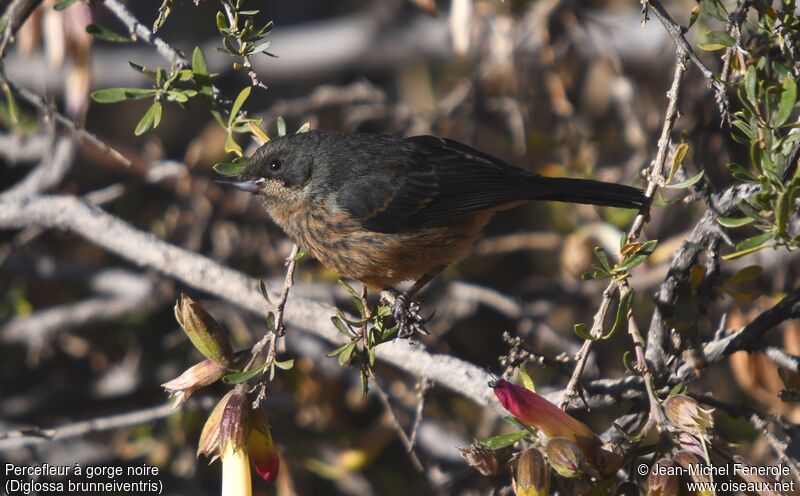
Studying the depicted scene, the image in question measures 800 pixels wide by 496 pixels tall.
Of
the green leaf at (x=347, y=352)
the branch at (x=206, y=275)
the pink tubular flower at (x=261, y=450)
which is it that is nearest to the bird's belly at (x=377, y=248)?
the branch at (x=206, y=275)

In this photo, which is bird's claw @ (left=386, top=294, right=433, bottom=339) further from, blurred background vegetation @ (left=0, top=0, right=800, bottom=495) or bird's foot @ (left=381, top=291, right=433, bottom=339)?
blurred background vegetation @ (left=0, top=0, right=800, bottom=495)

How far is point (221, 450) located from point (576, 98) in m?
3.62

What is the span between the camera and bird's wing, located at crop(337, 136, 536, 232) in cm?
361

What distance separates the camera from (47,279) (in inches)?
175

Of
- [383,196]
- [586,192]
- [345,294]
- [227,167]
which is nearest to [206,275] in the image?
[227,167]

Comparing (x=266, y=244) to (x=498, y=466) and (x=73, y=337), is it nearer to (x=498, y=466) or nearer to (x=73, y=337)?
(x=73, y=337)

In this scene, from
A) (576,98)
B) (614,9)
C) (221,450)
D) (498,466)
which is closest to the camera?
(221,450)

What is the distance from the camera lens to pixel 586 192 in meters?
3.26

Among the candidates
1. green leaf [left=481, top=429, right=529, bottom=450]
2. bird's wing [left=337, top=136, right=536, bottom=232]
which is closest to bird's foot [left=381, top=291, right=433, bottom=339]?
bird's wing [left=337, top=136, right=536, bottom=232]

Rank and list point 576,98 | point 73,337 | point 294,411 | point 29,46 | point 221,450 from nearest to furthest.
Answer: point 221,450 < point 29,46 < point 294,411 < point 73,337 < point 576,98

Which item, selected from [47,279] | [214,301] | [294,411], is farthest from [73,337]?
[294,411]

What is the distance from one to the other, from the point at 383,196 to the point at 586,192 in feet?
2.99

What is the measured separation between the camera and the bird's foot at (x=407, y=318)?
10.2 ft

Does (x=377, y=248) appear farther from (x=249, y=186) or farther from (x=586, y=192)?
(x=586, y=192)
